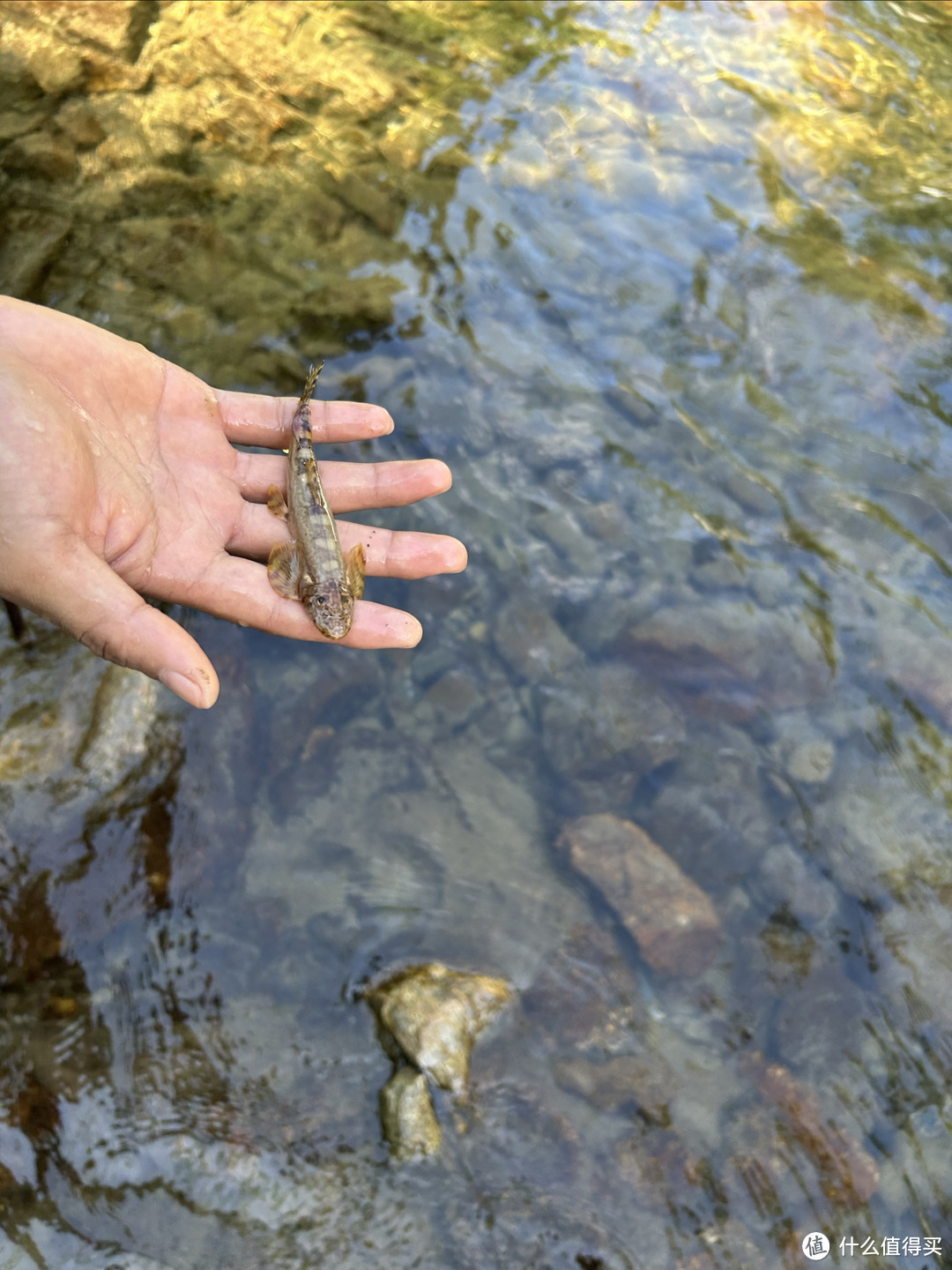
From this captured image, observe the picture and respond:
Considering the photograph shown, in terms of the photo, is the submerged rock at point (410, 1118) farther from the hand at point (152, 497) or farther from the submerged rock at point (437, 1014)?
the hand at point (152, 497)

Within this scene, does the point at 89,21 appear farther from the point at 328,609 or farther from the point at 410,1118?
the point at 410,1118

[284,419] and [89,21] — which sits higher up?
[89,21]

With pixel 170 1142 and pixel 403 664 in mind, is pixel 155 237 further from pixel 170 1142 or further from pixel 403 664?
pixel 170 1142

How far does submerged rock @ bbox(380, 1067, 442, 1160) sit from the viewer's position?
15.1 feet

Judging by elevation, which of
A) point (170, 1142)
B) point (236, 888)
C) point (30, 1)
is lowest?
point (170, 1142)

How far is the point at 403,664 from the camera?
20.6 ft

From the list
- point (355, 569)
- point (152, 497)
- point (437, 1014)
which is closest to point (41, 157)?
point (152, 497)

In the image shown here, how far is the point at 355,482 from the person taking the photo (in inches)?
224

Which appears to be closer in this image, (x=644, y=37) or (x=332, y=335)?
(x=332, y=335)

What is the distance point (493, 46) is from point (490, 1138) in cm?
1064

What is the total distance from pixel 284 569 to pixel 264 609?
1.03ft

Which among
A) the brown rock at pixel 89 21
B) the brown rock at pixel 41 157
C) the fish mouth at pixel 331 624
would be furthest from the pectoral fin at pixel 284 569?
the brown rock at pixel 89 21

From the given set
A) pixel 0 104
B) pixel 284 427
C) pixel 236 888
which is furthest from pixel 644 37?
pixel 236 888

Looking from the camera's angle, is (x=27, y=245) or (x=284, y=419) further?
(x=27, y=245)
